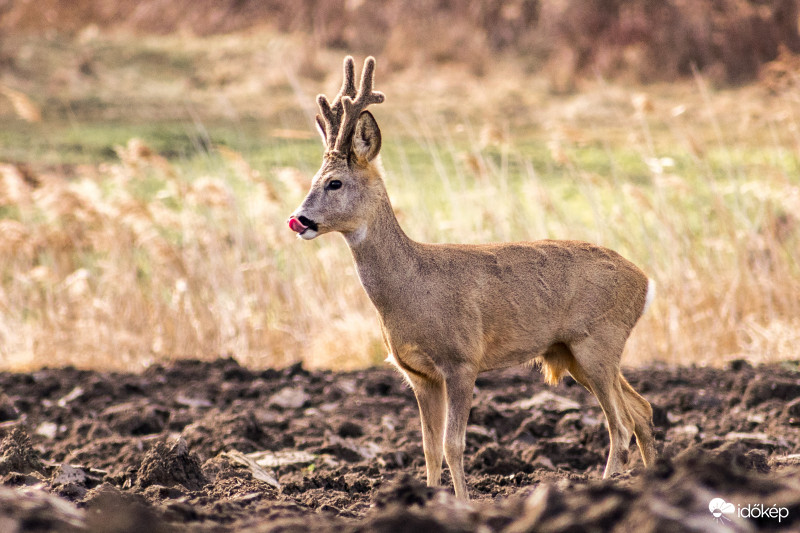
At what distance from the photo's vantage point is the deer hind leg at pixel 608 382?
5504mm

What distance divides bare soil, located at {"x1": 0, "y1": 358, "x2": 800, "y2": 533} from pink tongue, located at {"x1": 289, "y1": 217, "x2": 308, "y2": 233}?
4.33 ft

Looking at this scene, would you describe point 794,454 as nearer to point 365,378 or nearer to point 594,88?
point 365,378

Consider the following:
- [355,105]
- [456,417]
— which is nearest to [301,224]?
[355,105]

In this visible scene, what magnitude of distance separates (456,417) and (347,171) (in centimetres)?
141

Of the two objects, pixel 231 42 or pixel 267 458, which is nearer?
pixel 267 458

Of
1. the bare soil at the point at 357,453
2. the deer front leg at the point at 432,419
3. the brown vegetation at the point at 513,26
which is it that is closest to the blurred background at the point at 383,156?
the brown vegetation at the point at 513,26

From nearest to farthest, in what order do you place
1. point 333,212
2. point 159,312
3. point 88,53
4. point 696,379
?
point 333,212
point 696,379
point 159,312
point 88,53

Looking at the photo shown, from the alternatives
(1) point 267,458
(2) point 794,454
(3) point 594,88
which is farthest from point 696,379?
(3) point 594,88

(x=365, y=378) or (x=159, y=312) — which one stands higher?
(x=159, y=312)

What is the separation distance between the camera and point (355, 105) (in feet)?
16.4

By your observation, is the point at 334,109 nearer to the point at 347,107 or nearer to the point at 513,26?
the point at 347,107

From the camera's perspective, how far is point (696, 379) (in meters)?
7.48

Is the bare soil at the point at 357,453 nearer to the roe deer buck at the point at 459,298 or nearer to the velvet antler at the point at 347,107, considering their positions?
the roe deer buck at the point at 459,298

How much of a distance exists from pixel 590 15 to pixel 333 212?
21.5 meters
